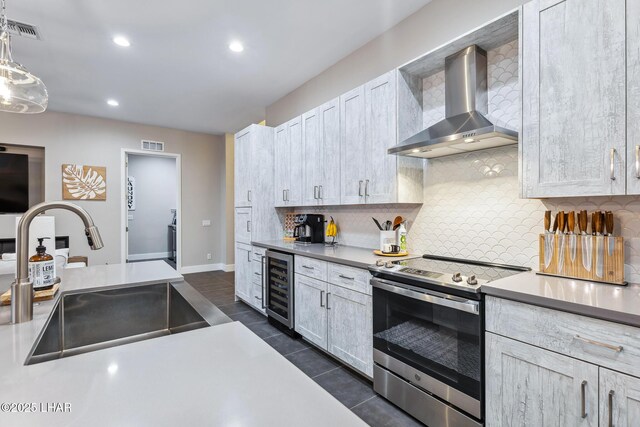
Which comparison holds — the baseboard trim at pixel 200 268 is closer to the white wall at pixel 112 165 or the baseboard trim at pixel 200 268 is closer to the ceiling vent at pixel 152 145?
the white wall at pixel 112 165

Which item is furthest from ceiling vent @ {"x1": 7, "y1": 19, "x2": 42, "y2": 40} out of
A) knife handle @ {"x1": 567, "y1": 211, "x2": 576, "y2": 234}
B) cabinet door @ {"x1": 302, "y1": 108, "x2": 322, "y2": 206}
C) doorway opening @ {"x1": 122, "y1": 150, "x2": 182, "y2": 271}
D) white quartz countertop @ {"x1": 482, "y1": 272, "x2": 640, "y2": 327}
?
doorway opening @ {"x1": 122, "y1": 150, "x2": 182, "y2": 271}

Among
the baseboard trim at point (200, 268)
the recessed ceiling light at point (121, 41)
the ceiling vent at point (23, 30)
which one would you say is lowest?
the baseboard trim at point (200, 268)

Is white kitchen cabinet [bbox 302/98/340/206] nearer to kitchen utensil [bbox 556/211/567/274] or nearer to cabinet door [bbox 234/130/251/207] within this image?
cabinet door [bbox 234/130/251/207]

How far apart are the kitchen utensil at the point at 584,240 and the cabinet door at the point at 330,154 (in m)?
1.86

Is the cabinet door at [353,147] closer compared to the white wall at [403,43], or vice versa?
the white wall at [403,43]

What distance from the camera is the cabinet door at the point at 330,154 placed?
3109 millimetres

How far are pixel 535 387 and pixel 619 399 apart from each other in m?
0.29

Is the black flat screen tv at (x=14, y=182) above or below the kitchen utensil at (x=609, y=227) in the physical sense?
above

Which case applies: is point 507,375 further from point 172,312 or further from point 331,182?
point 331,182

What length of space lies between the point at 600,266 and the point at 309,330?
2.20m

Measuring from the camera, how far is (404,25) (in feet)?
9.43

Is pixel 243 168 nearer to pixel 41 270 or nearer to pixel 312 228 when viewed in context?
pixel 312 228

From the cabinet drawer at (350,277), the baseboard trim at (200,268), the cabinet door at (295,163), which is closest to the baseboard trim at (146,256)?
the baseboard trim at (200,268)

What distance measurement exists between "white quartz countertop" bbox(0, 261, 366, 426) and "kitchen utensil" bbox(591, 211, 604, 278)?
1.74 metres
